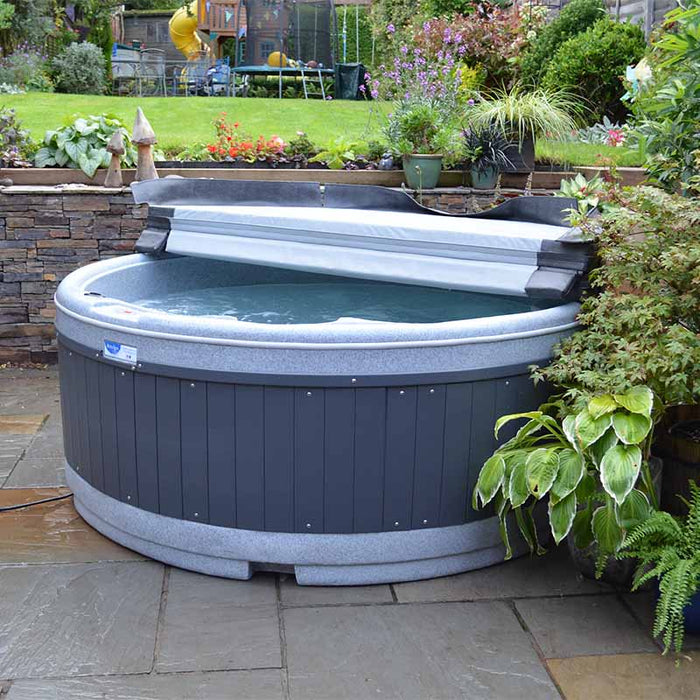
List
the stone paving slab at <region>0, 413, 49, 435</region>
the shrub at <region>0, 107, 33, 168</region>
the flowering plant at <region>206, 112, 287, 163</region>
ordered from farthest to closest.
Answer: the flowering plant at <region>206, 112, 287, 163</region>
the shrub at <region>0, 107, 33, 168</region>
the stone paving slab at <region>0, 413, 49, 435</region>

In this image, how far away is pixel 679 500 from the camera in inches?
113

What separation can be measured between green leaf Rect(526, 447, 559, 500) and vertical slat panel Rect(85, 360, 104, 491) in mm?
1489

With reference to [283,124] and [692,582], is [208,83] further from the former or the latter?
[692,582]

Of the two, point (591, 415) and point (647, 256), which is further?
point (647, 256)

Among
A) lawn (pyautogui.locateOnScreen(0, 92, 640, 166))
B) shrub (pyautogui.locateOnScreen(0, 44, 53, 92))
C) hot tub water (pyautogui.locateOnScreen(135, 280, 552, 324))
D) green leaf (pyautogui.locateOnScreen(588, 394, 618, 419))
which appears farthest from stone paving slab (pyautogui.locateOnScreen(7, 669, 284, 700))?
shrub (pyautogui.locateOnScreen(0, 44, 53, 92))

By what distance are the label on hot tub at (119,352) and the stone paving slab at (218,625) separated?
29.3 inches

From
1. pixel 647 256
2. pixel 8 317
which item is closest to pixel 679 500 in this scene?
pixel 647 256

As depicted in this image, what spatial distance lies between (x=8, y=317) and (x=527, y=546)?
386cm

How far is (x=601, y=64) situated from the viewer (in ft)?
28.5

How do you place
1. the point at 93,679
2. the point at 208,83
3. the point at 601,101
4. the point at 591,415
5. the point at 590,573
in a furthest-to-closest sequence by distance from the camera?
the point at 208,83 → the point at 601,101 → the point at 590,573 → the point at 591,415 → the point at 93,679

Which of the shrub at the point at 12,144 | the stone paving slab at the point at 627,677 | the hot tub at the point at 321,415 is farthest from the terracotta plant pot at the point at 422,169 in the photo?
the stone paving slab at the point at 627,677

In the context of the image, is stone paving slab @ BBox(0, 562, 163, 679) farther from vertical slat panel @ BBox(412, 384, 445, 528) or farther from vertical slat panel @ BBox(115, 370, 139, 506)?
vertical slat panel @ BBox(412, 384, 445, 528)

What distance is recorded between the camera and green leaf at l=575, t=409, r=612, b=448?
2.52 metres

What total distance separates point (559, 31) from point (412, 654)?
9208 mm
